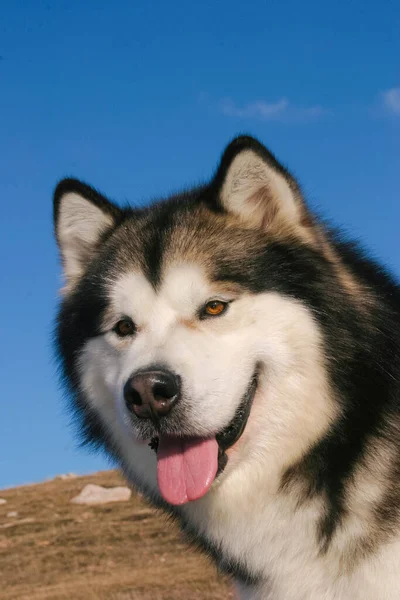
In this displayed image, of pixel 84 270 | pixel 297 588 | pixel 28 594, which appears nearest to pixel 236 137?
pixel 84 270

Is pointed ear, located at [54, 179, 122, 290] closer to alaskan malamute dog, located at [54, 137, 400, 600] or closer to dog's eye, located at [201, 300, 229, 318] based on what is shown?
alaskan malamute dog, located at [54, 137, 400, 600]

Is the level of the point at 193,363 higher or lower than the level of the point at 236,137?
lower

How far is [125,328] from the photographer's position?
4156 millimetres

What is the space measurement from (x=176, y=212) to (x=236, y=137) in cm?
58

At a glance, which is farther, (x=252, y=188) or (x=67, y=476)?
(x=67, y=476)

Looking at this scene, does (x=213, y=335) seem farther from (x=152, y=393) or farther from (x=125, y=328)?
(x=125, y=328)

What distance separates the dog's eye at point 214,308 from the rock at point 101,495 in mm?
11499

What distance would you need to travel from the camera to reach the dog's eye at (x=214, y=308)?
3887 millimetres

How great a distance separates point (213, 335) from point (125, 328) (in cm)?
55

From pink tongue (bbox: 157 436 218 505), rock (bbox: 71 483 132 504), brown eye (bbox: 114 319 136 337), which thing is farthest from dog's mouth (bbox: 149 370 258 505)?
rock (bbox: 71 483 132 504)

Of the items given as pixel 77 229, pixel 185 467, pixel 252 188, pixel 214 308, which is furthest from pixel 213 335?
pixel 77 229

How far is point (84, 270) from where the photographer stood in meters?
4.91

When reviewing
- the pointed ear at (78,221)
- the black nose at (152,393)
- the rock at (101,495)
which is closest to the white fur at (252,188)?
the pointed ear at (78,221)

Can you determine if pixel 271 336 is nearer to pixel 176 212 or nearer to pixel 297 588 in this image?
pixel 176 212
